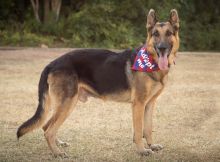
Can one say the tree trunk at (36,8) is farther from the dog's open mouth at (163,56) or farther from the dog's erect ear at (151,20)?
the dog's open mouth at (163,56)

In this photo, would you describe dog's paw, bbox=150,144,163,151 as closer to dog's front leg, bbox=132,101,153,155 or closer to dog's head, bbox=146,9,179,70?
dog's front leg, bbox=132,101,153,155

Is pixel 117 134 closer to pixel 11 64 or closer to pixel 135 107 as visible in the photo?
pixel 135 107

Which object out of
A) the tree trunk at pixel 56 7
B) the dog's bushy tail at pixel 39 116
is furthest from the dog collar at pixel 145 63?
the tree trunk at pixel 56 7

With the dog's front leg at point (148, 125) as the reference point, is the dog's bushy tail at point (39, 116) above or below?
above

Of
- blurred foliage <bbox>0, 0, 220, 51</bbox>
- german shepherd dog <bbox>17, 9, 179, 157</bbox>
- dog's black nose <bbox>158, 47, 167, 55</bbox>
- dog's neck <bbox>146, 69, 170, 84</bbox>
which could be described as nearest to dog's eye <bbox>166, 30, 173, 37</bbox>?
german shepherd dog <bbox>17, 9, 179, 157</bbox>

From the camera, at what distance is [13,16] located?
2853 cm

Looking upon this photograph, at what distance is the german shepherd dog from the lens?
7.22 metres

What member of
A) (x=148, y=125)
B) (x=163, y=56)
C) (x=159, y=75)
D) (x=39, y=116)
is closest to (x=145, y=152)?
(x=148, y=125)

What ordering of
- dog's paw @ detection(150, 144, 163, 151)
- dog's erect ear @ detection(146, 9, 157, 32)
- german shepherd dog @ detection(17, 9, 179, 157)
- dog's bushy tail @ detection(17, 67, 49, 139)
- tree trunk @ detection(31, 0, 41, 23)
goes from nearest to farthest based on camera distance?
dog's bushy tail @ detection(17, 67, 49, 139) < german shepherd dog @ detection(17, 9, 179, 157) < dog's erect ear @ detection(146, 9, 157, 32) < dog's paw @ detection(150, 144, 163, 151) < tree trunk @ detection(31, 0, 41, 23)

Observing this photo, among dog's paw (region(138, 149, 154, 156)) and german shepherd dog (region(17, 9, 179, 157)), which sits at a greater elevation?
german shepherd dog (region(17, 9, 179, 157))

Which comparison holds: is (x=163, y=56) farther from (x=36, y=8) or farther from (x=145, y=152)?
(x=36, y=8)

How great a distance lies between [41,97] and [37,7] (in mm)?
21731

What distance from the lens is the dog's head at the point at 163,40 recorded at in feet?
23.5

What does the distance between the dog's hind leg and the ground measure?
0.28 meters
